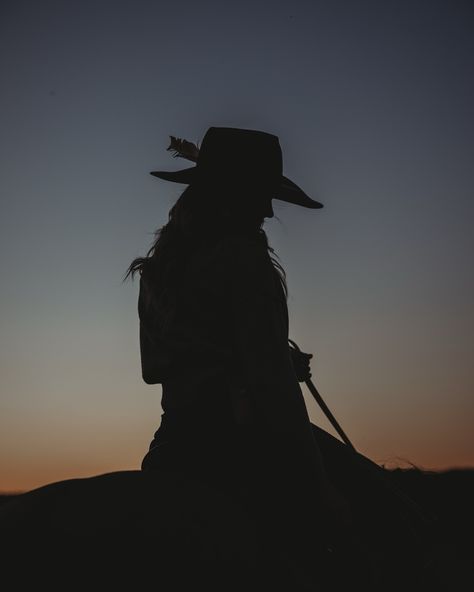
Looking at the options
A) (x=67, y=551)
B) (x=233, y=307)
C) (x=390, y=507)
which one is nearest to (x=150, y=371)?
(x=233, y=307)

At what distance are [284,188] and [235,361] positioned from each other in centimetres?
102

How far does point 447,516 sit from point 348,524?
1.01m

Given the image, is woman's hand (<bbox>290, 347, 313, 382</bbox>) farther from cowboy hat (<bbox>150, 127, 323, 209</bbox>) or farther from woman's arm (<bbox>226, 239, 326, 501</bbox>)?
cowboy hat (<bbox>150, 127, 323, 209</bbox>)

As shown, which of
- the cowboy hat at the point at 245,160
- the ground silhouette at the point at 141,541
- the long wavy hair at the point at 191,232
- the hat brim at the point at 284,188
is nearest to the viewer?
the ground silhouette at the point at 141,541

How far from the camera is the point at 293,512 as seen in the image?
2004mm

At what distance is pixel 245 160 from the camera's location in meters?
2.58

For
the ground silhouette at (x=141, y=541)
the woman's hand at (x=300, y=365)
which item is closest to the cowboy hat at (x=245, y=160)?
the woman's hand at (x=300, y=365)

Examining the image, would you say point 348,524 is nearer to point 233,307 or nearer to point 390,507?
point 390,507

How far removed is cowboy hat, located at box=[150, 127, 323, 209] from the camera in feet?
8.42

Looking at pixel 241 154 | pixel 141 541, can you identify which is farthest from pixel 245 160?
pixel 141 541

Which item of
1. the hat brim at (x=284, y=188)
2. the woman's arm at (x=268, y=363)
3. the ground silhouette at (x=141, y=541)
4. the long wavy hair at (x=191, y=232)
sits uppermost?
the hat brim at (x=284, y=188)

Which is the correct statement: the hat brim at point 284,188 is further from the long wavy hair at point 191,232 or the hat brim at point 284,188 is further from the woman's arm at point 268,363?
the woman's arm at point 268,363

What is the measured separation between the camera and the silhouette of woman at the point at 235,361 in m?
1.97

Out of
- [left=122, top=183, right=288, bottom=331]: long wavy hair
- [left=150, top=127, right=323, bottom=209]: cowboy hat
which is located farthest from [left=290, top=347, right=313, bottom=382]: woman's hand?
[left=150, top=127, right=323, bottom=209]: cowboy hat
